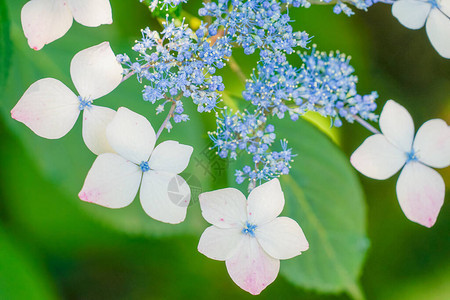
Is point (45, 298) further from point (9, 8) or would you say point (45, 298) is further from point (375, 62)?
point (375, 62)

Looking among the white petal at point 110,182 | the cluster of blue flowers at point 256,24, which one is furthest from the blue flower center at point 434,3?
the white petal at point 110,182

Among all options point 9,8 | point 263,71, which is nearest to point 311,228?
point 263,71

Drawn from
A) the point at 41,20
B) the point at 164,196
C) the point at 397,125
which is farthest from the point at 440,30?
the point at 41,20

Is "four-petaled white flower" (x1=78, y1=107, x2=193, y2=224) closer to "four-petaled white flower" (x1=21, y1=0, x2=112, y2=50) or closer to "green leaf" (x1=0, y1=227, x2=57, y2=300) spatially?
"four-petaled white flower" (x1=21, y1=0, x2=112, y2=50)

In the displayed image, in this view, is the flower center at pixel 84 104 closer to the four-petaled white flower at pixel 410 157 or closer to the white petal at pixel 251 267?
the white petal at pixel 251 267

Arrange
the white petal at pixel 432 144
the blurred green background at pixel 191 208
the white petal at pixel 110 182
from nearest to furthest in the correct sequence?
the white petal at pixel 110 182 < the white petal at pixel 432 144 < the blurred green background at pixel 191 208
